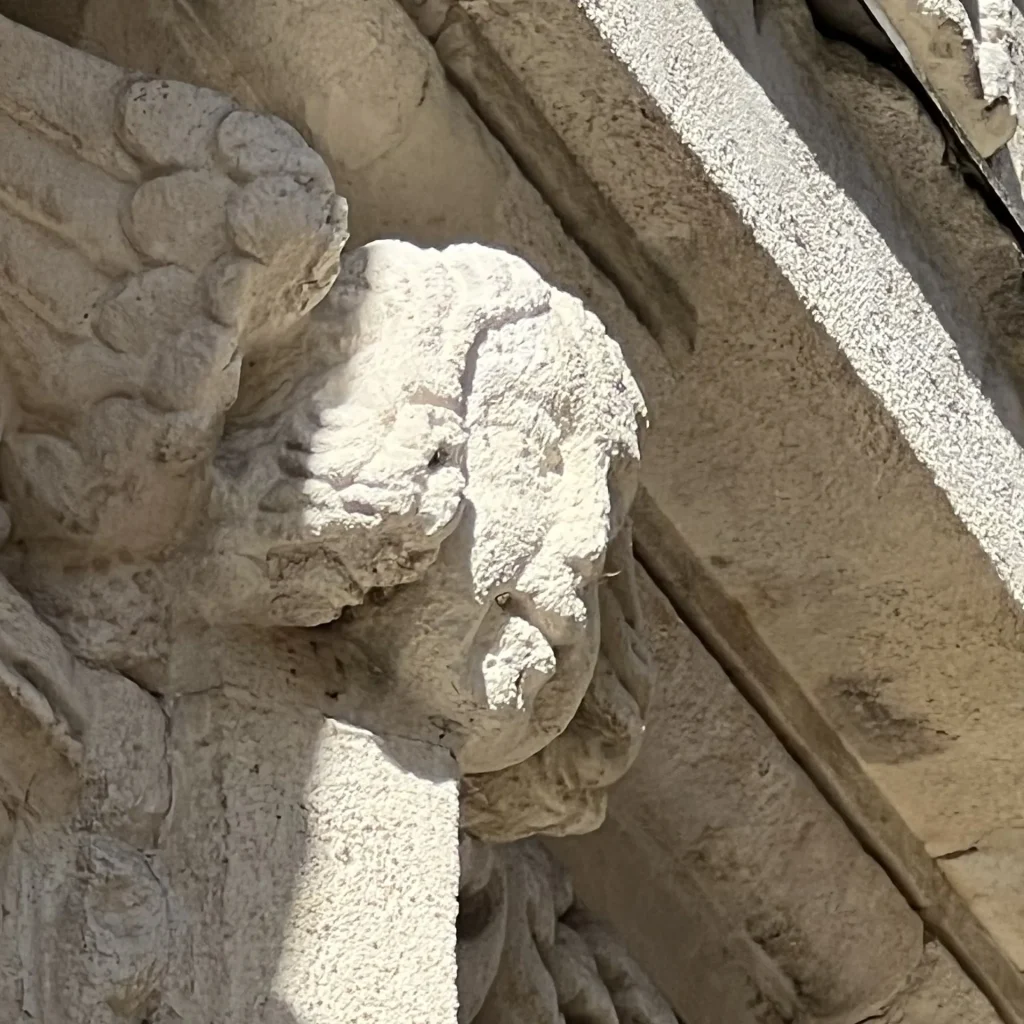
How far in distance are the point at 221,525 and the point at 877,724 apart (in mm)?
809

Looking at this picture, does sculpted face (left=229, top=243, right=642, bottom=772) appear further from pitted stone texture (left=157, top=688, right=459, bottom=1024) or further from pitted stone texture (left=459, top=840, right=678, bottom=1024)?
pitted stone texture (left=459, top=840, right=678, bottom=1024)

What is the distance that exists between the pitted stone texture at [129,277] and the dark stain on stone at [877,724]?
0.77 m

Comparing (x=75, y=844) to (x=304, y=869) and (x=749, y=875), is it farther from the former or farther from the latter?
(x=749, y=875)

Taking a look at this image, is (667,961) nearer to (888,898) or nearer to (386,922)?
(888,898)

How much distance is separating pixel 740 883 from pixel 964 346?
1.77ft

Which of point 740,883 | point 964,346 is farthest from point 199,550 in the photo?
point 740,883

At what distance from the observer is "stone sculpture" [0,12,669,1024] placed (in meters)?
1.33

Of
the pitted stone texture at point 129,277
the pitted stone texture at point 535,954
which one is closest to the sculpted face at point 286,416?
the pitted stone texture at point 129,277

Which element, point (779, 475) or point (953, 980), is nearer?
point (779, 475)

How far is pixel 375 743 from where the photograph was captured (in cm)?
146

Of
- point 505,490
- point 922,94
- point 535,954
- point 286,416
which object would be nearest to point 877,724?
point 535,954

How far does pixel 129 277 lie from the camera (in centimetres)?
139

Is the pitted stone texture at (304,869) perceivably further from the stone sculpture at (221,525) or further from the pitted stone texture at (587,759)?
the pitted stone texture at (587,759)

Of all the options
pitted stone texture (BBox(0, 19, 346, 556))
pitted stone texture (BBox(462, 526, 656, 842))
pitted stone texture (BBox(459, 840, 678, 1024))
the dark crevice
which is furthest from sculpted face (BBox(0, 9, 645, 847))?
the dark crevice
